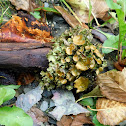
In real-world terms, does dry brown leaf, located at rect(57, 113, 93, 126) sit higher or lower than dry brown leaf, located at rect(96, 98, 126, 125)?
lower

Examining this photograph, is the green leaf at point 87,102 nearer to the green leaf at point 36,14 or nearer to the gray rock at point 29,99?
the gray rock at point 29,99

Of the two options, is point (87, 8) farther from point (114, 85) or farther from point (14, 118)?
point (14, 118)

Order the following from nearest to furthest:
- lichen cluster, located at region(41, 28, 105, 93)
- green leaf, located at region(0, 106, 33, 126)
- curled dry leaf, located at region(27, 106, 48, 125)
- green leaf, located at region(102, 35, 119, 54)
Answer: green leaf, located at region(0, 106, 33, 126) → lichen cluster, located at region(41, 28, 105, 93) → curled dry leaf, located at region(27, 106, 48, 125) → green leaf, located at region(102, 35, 119, 54)

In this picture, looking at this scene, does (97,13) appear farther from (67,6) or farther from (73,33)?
(73,33)

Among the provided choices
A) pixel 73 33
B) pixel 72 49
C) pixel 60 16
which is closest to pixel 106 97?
pixel 72 49

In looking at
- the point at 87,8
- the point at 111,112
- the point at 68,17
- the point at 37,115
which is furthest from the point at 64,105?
the point at 87,8

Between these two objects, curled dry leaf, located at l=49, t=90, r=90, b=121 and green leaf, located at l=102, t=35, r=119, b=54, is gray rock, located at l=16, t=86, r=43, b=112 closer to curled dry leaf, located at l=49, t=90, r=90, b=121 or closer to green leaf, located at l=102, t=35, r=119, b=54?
curled dry leaf, located at l=49, t=90, r=90, b=121

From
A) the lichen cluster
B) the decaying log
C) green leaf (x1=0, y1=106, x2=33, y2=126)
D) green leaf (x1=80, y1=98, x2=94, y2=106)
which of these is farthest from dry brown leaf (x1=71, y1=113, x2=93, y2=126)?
the decaying log

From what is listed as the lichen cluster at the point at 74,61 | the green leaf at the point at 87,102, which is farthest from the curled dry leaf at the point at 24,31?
the green leaf at the point at 87,102
